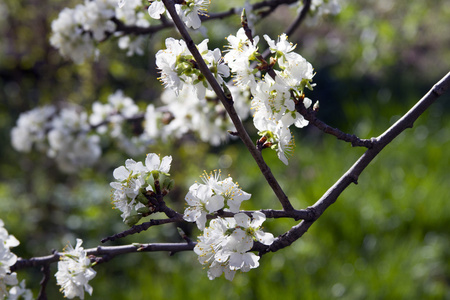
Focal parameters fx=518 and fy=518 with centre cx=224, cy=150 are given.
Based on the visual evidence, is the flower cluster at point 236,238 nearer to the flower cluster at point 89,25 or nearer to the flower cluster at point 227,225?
the flower cluster at point 227,225

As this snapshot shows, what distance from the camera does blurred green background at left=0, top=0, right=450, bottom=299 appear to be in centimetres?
321

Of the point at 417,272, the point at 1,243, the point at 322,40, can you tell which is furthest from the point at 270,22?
the point at 1,243

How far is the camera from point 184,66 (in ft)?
3.93

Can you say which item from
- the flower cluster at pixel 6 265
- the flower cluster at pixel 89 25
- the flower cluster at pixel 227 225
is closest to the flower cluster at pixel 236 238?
the flower cluster at pixel 227 225

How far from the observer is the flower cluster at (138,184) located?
4.04ft

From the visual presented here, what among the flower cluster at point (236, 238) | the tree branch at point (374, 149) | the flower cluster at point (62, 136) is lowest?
the flower cluster at point (236, 238)

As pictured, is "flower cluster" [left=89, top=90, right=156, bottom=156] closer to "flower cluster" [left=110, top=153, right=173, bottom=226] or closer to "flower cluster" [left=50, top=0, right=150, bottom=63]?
"flower cluster" [left=50, top=0, right=150, bottom=63]

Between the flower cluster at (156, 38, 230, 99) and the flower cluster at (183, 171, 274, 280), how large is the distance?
0.76 feet

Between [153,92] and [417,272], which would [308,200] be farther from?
[153,92]

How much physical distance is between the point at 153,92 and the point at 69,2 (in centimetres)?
155

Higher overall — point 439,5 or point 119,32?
point 439,5

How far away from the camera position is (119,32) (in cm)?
221

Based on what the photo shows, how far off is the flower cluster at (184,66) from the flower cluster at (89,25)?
93cm

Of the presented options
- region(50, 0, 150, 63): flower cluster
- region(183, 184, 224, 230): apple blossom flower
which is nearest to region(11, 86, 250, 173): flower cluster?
region(50, 0, 150, 63): flower cluster
